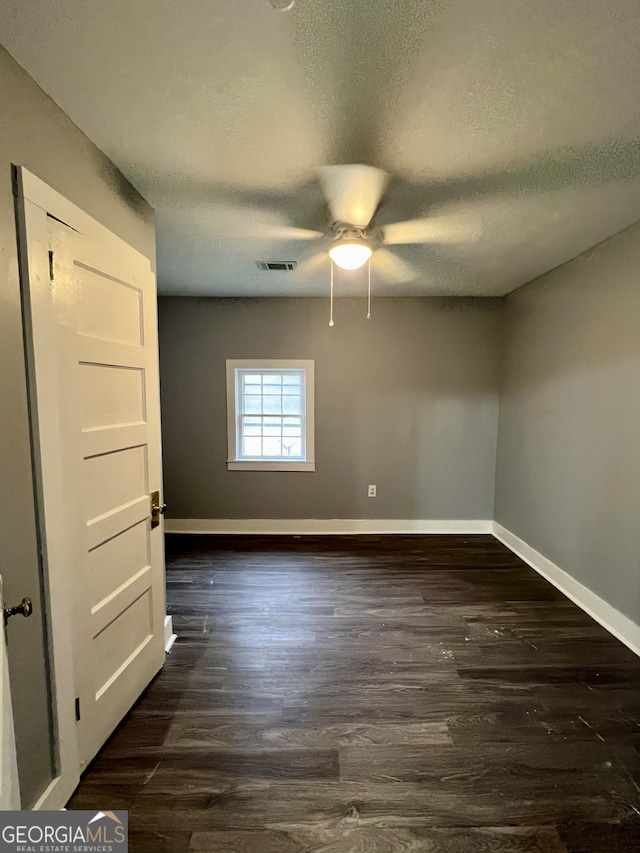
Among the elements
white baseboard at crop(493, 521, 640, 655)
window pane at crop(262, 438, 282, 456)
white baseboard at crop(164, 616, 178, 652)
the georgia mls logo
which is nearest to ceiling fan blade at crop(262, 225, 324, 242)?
window pane at crop(262, 438, 282, 456)

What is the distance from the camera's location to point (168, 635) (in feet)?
7.22

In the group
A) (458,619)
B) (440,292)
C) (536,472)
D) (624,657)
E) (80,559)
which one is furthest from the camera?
(440,292)

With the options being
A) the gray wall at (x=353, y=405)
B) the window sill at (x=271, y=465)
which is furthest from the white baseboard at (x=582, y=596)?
the window sill at (x=271, y=465)

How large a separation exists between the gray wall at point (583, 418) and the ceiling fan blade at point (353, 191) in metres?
1.59

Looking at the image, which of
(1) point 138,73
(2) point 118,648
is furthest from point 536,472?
(1) point 138,73

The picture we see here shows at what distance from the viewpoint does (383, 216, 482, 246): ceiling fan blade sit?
208 cm

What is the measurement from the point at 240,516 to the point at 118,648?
7.64 feet

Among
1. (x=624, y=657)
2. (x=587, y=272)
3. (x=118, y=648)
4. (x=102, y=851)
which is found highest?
(x=587, y=272)

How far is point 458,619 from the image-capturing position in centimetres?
245

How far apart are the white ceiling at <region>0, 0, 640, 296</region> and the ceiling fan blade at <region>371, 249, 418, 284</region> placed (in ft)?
1.83

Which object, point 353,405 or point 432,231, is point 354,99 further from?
point 353,405

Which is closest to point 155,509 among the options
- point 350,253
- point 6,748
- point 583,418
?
point 6,748

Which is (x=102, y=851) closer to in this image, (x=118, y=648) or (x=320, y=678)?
(x=118, y=648)

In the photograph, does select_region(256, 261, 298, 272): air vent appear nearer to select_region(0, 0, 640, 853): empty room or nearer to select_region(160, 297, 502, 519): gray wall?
select_region(0, 0, 640, 853): empty room
